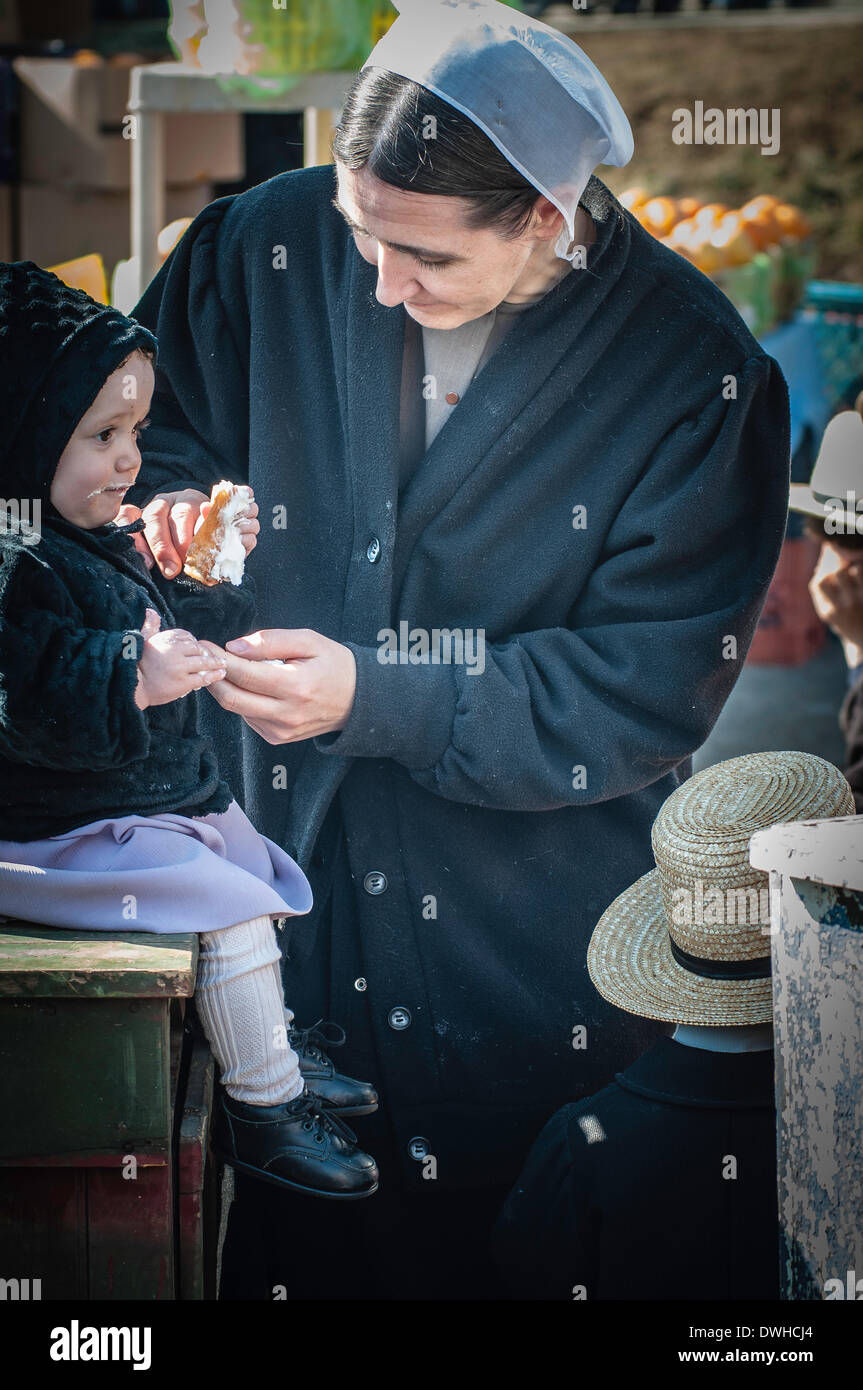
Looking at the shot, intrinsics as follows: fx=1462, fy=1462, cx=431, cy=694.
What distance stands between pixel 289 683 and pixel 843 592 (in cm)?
218

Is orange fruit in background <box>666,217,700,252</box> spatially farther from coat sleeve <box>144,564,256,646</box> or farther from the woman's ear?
coat sleeve <box>144,564,256,646</box>

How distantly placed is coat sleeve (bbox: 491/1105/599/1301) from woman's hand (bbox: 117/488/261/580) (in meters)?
0.88

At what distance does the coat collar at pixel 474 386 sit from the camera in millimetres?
1899

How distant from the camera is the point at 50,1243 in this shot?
1.61m

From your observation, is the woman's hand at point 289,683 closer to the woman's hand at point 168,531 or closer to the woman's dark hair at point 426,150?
the woman's hand at point 168,531

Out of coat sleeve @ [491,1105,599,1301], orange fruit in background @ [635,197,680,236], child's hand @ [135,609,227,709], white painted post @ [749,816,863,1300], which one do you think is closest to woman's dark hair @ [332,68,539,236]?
child's hand @ [135,609,227,709]

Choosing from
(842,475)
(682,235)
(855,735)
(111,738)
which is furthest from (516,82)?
(682,235)

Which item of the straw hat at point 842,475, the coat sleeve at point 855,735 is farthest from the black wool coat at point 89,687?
the coat sleeve at point 855,735

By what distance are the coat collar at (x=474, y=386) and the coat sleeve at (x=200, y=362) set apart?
0.69ft

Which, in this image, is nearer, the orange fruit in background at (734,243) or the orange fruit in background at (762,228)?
the orange fruit in background at (734,243)

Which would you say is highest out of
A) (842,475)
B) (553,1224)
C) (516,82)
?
(516,82)

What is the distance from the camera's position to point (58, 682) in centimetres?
160

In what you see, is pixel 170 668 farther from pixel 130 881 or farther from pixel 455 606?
pixel 455 606
